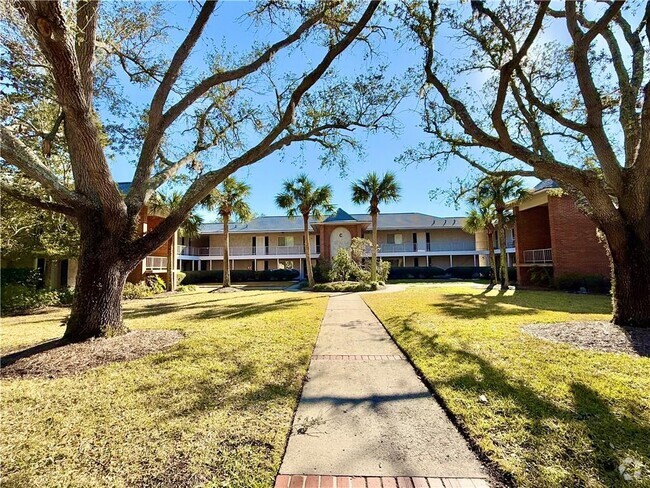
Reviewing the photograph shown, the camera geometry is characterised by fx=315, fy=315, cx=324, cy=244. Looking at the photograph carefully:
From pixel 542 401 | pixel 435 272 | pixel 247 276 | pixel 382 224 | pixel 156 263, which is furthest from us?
pixel 382 224

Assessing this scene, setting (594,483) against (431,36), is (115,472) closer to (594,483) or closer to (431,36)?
(594,483)

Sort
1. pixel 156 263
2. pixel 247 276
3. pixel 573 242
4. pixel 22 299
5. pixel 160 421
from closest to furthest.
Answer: pixel 160 421 → pixel 22 299 → pixel 573 242 → pixel 156 263 → pixel 247 276

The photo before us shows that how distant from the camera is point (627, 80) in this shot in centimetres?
757

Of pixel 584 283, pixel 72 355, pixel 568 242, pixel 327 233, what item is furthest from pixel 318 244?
pixel 72 355

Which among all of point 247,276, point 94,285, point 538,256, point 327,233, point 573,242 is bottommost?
point 247,276

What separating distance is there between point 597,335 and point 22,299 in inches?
787

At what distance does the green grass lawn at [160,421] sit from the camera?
8.30ft

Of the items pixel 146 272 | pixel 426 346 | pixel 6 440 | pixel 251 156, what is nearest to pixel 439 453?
pixel 426 346

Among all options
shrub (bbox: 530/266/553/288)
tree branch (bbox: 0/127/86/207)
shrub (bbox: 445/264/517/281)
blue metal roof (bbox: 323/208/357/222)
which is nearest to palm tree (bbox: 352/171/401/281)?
blue metal roof (bbox: 323/208/357/222)

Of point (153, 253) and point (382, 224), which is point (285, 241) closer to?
point (382, 224)

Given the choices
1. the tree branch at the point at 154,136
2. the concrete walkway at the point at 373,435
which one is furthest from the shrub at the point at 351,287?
the concrete walkway at the point at 373,435

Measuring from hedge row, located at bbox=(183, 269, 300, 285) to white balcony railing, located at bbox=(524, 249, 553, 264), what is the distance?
67.9ft

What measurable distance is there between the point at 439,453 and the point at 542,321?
757 centimetres

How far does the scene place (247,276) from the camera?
3275cm
